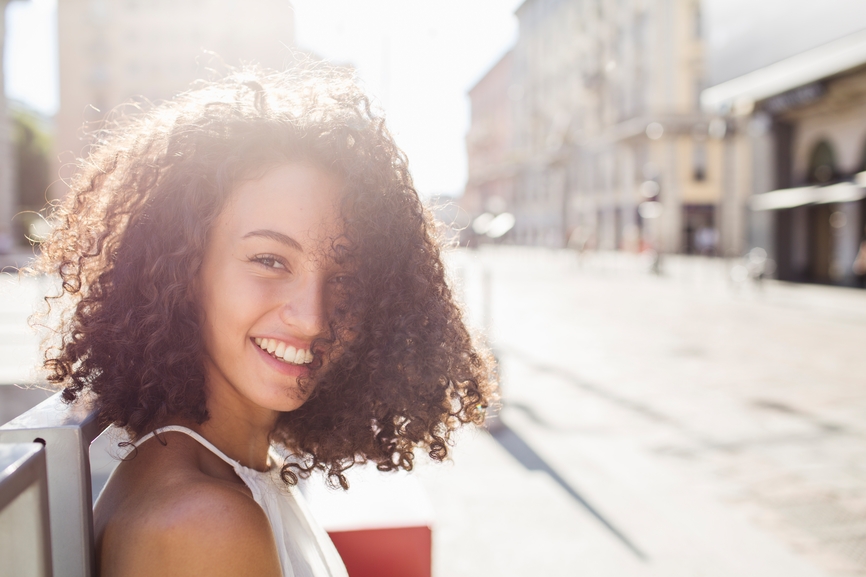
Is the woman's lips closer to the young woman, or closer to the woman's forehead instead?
the young woman

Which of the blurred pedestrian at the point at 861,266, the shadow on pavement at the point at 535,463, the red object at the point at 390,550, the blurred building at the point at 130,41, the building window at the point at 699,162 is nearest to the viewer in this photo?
the red object at the point at 390,550

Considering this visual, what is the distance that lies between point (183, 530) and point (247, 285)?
1.75 ft

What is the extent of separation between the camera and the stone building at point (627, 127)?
120 feet

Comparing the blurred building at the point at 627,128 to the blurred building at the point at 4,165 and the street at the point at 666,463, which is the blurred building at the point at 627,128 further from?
the blurred building at the point at 4,165

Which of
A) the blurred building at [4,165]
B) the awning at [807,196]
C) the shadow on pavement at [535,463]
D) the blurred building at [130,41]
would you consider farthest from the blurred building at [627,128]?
the shadow on pavement at [535,463]

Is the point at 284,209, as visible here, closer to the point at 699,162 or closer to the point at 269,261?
the point at 269,261

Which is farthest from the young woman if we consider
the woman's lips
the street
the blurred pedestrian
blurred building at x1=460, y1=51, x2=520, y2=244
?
blurred building at x1=460, y1=51, x2=520, y2=244

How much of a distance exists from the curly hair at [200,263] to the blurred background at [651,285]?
0.61ft

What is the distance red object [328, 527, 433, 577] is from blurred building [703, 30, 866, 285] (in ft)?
61.4

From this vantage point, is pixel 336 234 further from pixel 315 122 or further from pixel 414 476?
pixel 414 476

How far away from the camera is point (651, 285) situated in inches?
823

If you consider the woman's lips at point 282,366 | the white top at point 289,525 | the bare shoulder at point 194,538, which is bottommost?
the white top at point 289,525

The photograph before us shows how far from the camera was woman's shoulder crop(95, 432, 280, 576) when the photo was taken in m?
0.97

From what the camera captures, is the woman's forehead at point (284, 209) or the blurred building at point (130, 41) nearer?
the woman's forehead at point (284, 209)
